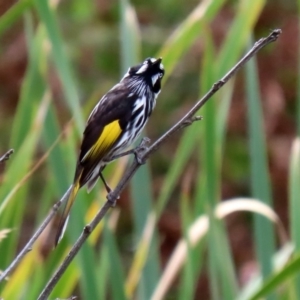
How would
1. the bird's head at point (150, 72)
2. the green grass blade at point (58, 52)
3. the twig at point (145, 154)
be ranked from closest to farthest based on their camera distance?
the twig at point (145, 154)
the bird's head at point (150, 72)
the green grass blade at point (58, 52)

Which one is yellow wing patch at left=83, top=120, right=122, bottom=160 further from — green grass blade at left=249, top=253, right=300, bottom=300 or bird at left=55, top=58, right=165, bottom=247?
green grass blade at left=249, top=253, right=300, bottom=300

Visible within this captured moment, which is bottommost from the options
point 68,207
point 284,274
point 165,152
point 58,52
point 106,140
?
point 284,274

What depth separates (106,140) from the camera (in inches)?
48.6

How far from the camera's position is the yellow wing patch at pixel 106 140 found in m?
1.21

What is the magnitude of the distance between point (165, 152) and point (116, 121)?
2.18m

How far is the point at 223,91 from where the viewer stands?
6.25 feet

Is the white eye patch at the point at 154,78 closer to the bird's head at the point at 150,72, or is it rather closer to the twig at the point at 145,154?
the bird's head at the point at 150,72

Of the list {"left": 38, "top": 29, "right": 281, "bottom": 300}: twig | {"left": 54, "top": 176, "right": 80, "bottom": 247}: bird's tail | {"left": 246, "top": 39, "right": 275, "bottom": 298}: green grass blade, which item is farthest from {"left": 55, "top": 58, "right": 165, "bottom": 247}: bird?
{"left": 246, "top": 39, "right": 275, "bottom": 298}: green grass blade

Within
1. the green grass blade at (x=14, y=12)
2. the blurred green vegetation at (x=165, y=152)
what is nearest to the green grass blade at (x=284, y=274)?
the blurred green vegetation at (x=165, y=152)

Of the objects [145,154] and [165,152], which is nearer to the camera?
[145,154]

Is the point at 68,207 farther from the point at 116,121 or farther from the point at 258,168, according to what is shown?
the point at 258,168

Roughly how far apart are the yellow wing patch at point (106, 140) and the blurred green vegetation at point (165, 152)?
19cm

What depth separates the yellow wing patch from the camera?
1.21 m

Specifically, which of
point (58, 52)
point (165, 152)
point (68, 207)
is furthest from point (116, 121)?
point (165, 152)
